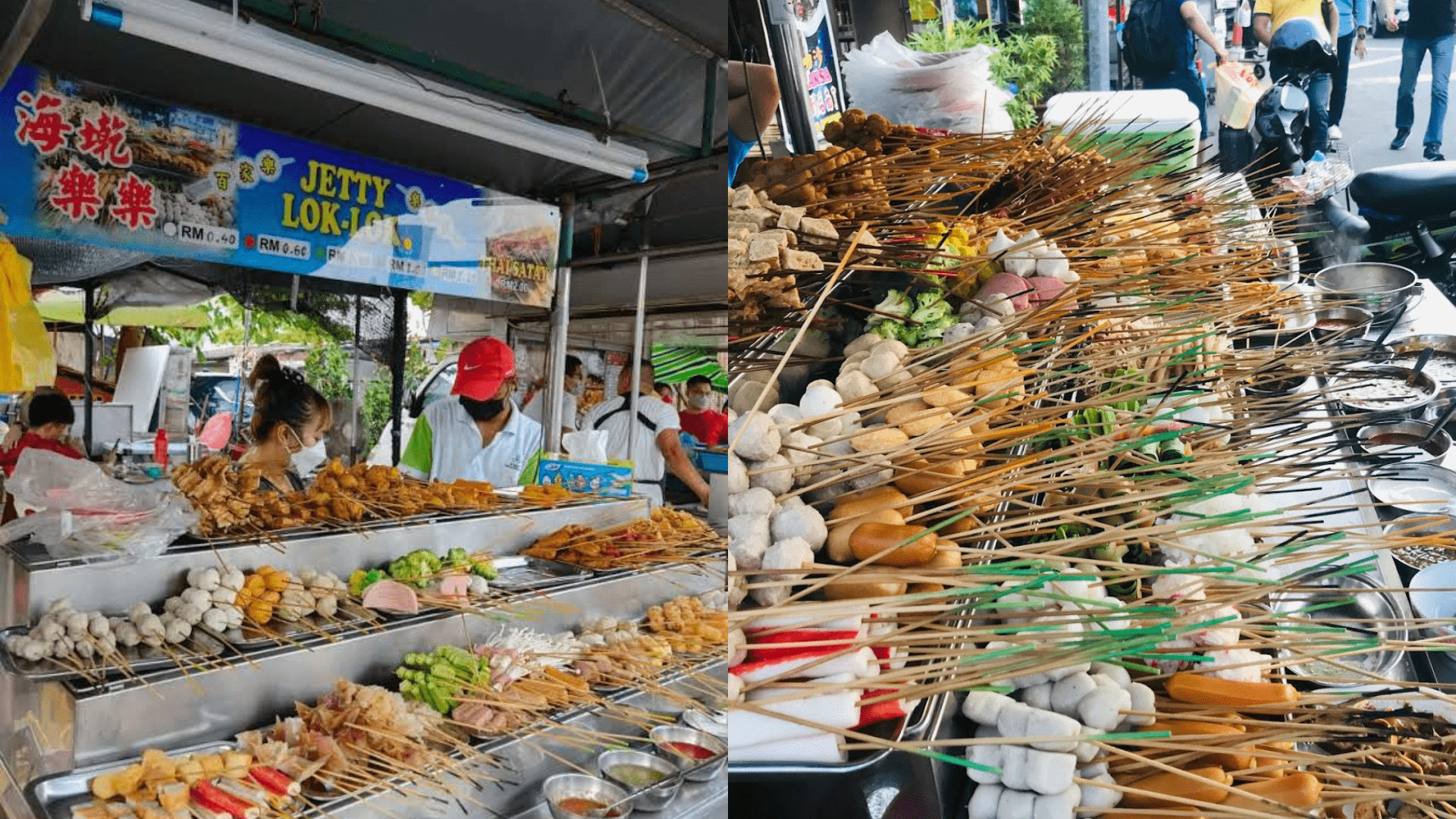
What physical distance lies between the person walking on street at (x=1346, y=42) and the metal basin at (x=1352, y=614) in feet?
7.02

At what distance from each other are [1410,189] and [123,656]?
4.71 m

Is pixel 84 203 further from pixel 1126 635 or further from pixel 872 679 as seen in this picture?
pixel 1126 635

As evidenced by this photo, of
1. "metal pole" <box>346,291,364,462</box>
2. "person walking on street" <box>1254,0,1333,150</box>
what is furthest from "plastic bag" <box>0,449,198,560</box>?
"person walking on street" <box>1254,0,1333,150</box>

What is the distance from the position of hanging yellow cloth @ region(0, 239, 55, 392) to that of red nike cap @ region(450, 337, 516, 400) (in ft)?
4.82

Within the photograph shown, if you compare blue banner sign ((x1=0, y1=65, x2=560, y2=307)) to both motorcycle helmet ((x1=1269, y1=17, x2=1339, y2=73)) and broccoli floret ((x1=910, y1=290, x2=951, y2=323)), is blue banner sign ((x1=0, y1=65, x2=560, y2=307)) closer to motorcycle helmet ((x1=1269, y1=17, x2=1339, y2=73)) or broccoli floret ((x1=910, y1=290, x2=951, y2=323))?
broccoli floret ((x1=910, y1=290, x2=951, y2=323))

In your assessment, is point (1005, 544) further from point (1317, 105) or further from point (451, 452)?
point (1317, 105)

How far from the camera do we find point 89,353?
4082 mm

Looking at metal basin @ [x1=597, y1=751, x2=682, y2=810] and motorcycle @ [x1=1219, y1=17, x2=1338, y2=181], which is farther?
motorcycle @ [x1=1219, y1=17, x2=1338, y2=181]

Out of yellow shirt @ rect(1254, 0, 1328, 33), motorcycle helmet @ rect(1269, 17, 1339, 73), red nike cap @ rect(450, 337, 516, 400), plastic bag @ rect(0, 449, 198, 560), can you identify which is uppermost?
yellow shirt @ rect(1254, 0, 1328, 33)

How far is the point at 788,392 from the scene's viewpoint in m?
1.65

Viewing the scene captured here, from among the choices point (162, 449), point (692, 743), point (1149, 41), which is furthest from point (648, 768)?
point (1149, 41)

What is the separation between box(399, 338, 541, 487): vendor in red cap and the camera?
3.62 meters

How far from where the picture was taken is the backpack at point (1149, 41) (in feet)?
11.9

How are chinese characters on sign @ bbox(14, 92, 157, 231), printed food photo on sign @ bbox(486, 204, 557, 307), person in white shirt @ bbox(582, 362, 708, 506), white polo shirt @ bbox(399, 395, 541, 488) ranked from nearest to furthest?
person in white shirt @ bbox(582, 362, 708, 506), chinese characters on sign @ bbox(14, 92, 157, 231), printed food photo on sign @ bbox(486, 204, 557, 307), white polo shirt @ bbox(399, 395, 541, 488)
